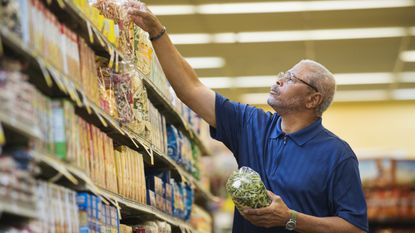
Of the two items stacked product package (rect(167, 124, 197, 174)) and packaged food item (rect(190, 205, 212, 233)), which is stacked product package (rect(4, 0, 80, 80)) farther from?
packaged food item (rect(190, 205, 212, 233))

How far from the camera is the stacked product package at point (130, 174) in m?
4.14

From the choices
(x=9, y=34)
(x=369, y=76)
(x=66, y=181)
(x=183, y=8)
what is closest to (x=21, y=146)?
(x=9, y=34)

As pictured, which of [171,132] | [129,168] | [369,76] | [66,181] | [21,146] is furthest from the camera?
[369,76]

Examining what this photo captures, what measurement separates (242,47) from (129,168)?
752 cm

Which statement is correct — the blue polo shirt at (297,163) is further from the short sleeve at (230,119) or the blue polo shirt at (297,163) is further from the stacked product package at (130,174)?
the stacked product package at (130,174)

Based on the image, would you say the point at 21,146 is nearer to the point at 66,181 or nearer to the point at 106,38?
the point at 66,181

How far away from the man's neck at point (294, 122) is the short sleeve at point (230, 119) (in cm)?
19

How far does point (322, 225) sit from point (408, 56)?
8704mm

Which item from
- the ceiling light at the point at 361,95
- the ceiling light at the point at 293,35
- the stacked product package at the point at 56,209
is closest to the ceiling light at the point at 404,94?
the ceiling light at the point at 361,95

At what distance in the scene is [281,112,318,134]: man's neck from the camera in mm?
4344

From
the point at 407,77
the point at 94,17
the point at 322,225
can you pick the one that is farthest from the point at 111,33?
the point at 407,77

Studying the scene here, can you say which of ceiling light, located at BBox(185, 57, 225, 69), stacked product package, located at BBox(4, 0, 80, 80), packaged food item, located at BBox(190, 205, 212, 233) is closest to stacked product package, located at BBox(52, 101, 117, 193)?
stacked product package, located at BBox(4, 0, 80, 80)

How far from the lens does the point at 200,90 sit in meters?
4.39

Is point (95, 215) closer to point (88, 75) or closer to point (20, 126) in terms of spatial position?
point (88, 75)
